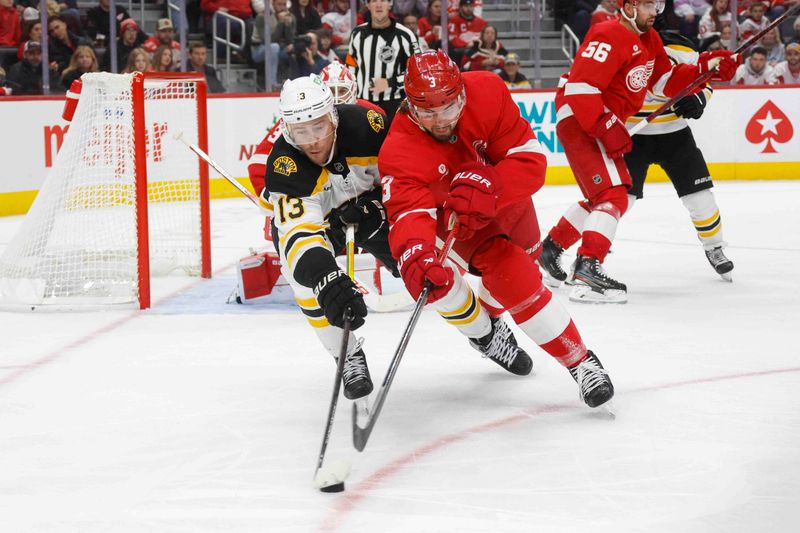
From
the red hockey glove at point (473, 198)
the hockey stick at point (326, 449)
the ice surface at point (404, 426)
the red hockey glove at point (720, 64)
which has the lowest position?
the ice surface at point (404, 426)

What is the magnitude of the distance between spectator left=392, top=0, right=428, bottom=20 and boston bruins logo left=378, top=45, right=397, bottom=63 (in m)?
2.89

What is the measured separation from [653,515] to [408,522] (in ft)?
1.40

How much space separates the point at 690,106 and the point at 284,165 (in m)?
2.15

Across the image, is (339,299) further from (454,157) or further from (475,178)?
(454,157)

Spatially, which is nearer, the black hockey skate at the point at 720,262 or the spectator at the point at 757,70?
the black hockey skate at the point at 720,262

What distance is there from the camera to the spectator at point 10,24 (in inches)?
282

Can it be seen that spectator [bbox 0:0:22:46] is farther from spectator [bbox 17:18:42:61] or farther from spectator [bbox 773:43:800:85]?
spectator [bbox 773:43:800:85]

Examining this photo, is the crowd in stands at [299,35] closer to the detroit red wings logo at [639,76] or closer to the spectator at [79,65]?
the spectator at [79,65]

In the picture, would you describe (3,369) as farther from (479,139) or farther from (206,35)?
(206,35)

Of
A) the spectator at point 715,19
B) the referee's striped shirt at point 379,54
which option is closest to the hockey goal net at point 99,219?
the referee's striped shirt at point 379,54

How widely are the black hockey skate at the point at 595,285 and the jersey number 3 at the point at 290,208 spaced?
173 centimetres

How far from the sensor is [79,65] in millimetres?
7066

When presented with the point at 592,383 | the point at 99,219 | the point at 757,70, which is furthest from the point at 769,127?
Result: the point at 592,383

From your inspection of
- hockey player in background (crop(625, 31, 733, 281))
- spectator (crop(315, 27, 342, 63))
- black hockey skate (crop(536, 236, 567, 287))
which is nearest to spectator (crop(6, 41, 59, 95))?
spectator (crop(315, 27, 342, 63))
